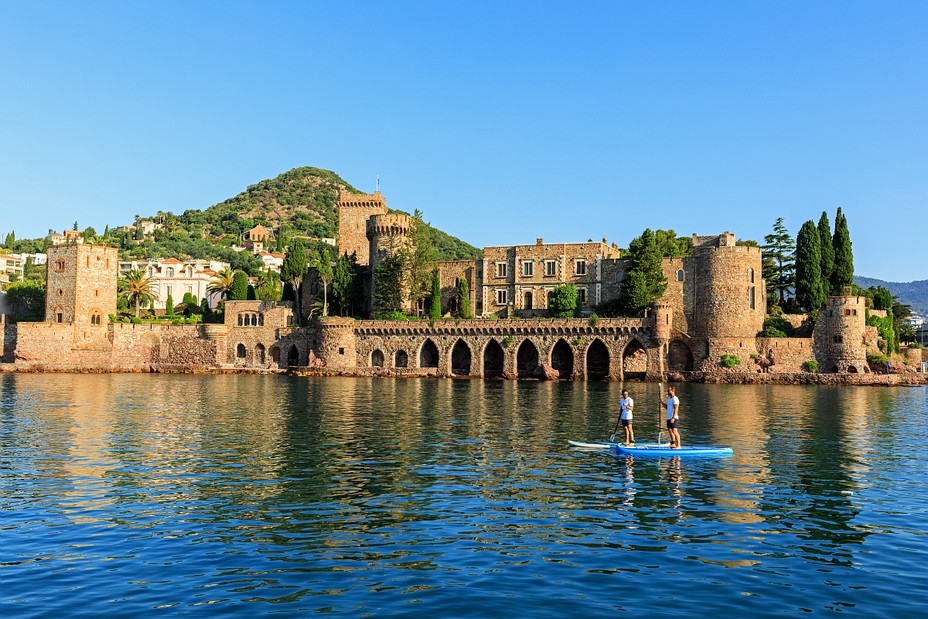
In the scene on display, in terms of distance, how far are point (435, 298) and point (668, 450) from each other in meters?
60.1

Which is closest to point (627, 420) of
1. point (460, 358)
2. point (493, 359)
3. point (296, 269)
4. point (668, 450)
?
point (668, 450)

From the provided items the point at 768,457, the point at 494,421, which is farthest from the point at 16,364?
the point at 768,457

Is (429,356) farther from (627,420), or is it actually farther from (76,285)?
(627,420)

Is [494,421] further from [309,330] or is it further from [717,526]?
[309,330]

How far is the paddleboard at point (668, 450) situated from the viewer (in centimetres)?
2805

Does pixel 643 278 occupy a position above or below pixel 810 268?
below

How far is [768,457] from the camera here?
28.8 meters

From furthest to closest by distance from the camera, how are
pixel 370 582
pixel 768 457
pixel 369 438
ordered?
pixel 369 438, pixel 768 457, pixel 370 582

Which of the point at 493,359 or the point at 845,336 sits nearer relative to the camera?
the point at 845,336

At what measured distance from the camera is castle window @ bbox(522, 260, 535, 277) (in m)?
89.0

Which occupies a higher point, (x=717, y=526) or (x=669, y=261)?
(x=669, y=261)

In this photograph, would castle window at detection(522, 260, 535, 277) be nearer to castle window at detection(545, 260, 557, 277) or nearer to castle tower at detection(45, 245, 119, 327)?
castle window at detection(545, 260, 557, 277)

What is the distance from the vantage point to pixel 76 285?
89000 millimetres

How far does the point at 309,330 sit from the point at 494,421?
52235mm
